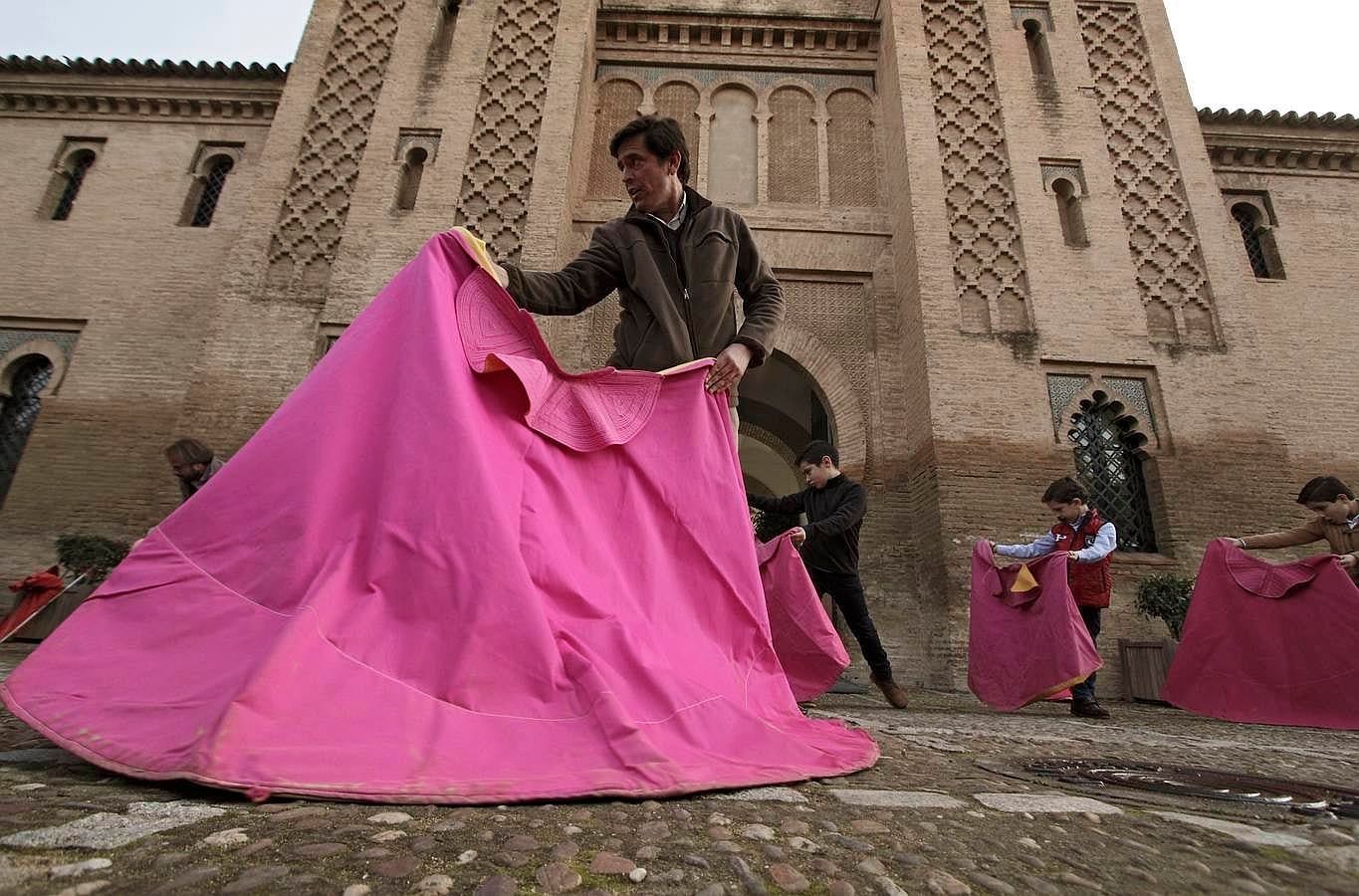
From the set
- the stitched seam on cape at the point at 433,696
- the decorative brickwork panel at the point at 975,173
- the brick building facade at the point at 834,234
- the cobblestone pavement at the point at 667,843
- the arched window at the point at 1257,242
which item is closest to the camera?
the cobblestone pavement at the point at 667,843

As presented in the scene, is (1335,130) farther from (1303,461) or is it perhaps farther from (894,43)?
(894,43)

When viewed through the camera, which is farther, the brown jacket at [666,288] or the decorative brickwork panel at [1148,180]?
the decorative brickwork panel at [1148,180]

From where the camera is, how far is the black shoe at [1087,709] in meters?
4.37

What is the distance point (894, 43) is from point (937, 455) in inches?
231

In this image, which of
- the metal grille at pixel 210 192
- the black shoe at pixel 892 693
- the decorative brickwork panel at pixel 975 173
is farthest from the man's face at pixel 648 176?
the metal grille at pixel 210 192

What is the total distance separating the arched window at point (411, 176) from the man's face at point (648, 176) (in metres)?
7.16

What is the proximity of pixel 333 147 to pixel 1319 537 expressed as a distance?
10536 millimetres

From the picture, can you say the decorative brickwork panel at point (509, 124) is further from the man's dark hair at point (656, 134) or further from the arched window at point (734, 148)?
the man's dark hair at point (656, 134)

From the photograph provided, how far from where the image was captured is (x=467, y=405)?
1843mm

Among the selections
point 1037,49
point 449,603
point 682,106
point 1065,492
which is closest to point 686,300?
point 449,603

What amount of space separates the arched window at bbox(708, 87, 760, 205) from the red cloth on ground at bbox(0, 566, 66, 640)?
854cm

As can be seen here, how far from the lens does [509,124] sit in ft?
29.9

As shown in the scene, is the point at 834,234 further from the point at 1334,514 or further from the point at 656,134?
the point at 656,134

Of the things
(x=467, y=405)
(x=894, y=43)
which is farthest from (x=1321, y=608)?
(x=894, y=43)
